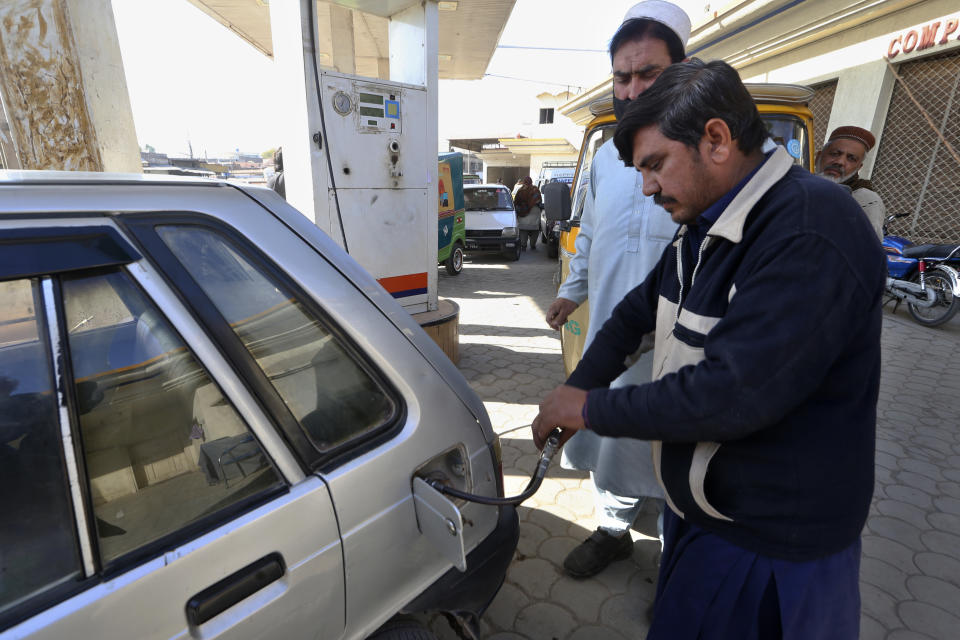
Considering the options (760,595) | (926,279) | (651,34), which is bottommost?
(926,279)

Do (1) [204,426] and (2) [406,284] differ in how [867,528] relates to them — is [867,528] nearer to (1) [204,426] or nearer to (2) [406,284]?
(1) [204,426]

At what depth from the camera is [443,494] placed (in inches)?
44.6

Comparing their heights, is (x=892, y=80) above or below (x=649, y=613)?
above

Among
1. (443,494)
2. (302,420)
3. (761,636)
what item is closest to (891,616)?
(761,636)

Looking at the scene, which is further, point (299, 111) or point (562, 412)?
point (299, 111)

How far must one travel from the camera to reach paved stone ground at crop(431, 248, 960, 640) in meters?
2.04

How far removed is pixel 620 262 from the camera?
2025 mm

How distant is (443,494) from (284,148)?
3415 millimetres

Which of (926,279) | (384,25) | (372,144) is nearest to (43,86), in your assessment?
(372,144)

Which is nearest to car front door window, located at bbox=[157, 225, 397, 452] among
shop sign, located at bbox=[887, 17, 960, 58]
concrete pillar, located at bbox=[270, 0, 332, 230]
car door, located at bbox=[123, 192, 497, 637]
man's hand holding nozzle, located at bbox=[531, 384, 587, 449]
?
car door, located at bbox=[123, 192, 497, 637]

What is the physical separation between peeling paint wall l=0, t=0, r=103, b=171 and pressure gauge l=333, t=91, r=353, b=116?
1518 mm

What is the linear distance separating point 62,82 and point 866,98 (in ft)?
31.9

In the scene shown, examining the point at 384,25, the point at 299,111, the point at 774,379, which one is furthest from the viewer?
the point at 384,25

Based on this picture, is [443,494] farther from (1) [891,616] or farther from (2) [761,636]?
(1) [891,616]
